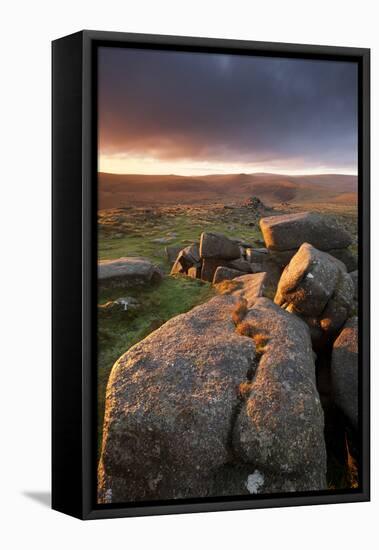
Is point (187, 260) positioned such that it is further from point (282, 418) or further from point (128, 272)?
point (282, 418)

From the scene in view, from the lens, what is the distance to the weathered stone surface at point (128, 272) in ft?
51.4

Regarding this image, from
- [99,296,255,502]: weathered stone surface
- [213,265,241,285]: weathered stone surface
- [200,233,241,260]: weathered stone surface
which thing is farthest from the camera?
[213,265,241,285]: weathered stone surface

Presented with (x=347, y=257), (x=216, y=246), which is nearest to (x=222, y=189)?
A: (x=216, y=246)

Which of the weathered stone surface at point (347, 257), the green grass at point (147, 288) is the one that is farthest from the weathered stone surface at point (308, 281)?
the green grass at point (147, 288)

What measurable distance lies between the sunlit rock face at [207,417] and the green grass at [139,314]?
14 centimetres

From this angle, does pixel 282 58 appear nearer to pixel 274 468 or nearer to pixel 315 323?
pixel 315 323

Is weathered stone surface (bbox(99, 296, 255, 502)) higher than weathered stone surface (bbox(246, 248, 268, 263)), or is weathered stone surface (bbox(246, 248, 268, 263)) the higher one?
weathered stone surface (bbox(246, 248, 268, 263))

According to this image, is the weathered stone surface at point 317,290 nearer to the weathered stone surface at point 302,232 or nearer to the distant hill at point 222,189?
the weathered stone surface at point 302,232

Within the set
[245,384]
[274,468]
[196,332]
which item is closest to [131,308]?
[196,332]

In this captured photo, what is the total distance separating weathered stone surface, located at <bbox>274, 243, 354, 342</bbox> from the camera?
1747cm

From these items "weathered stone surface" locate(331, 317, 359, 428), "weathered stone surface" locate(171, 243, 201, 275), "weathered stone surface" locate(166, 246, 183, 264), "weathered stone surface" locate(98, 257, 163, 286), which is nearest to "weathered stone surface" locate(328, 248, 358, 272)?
"weathered stone surface" locate(331, 317, 359, 428)

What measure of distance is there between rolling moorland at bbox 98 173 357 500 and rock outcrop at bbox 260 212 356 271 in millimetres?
106

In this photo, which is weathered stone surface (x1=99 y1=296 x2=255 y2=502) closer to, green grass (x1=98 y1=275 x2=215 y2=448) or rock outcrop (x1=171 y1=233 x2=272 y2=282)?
green grass (x1=98 y1=275 x2=215 y2=448)

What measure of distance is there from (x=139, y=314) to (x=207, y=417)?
199cm
